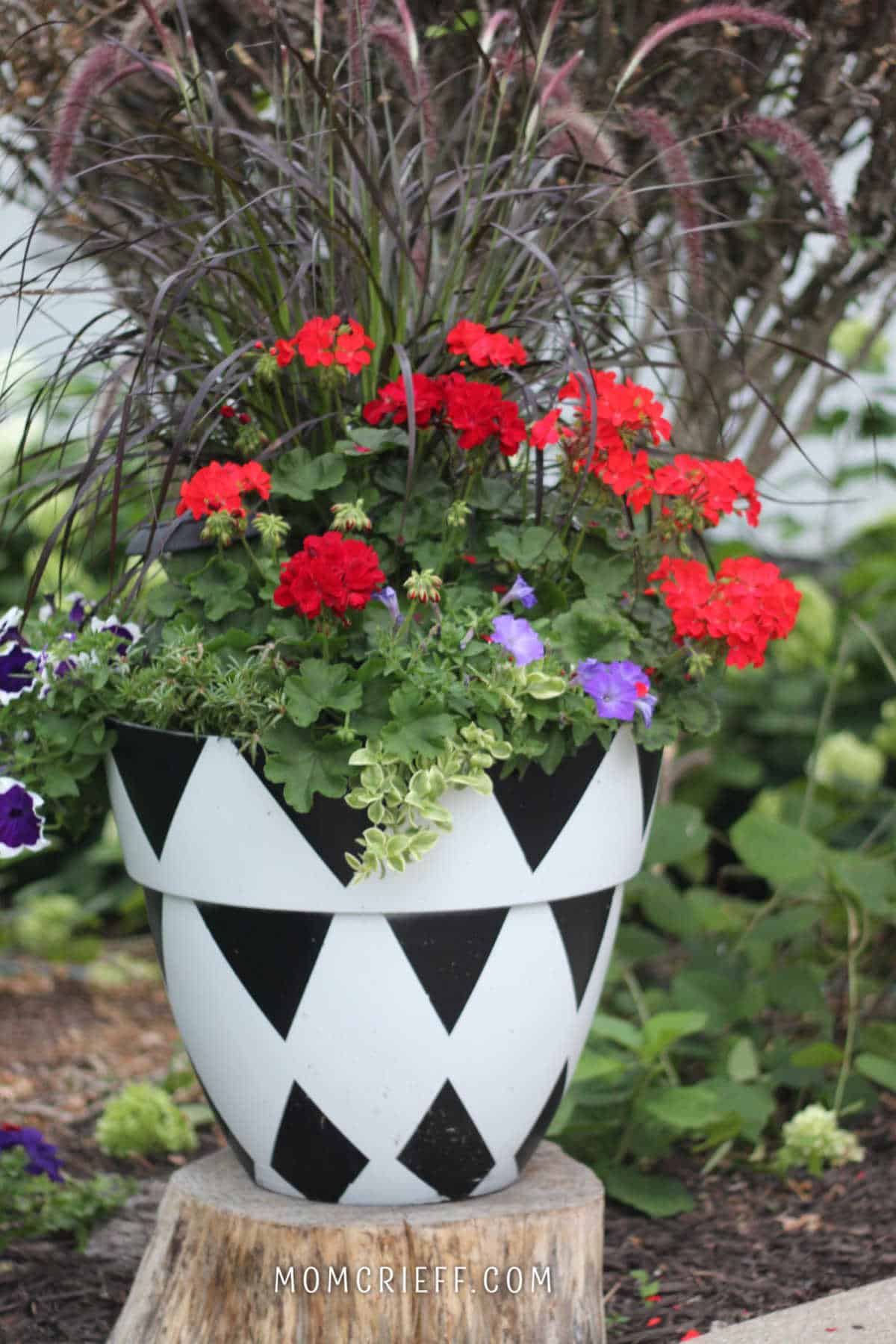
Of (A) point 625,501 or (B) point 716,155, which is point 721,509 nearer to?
(A) point 625,501

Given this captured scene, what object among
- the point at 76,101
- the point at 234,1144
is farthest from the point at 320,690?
the point at 76,101

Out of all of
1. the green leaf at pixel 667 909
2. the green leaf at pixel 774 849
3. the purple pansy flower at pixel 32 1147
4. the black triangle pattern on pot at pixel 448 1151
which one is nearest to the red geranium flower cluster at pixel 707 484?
the black triangle pattern on pot at pixel 448 1151

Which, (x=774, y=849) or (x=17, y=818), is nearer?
(x=17, y=818)

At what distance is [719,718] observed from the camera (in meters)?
1.35

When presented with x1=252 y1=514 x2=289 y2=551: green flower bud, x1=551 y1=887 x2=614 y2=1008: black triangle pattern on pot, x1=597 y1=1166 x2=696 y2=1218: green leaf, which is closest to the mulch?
x1=597 y1=1166 x2=696 y2=1218: green leaf

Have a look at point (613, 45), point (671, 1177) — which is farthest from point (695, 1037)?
point (613, 45)

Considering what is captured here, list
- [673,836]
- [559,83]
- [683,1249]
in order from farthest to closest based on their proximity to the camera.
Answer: [673,836] < [683,1249] < [559,83]

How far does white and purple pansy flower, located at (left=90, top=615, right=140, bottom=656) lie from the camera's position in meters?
1.33

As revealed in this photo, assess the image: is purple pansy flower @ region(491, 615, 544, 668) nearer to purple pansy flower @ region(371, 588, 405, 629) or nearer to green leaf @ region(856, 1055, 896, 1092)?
purple pansy flower @ region(371, 588, 405, 629)

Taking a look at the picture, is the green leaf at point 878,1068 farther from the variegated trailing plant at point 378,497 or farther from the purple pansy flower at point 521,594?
the purple pansy flower at point 521,594

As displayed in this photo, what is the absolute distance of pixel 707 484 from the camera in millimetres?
1284

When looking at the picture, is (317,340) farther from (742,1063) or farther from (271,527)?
(742,1063)

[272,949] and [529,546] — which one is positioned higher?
[529,546]

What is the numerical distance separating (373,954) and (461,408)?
48 cm
